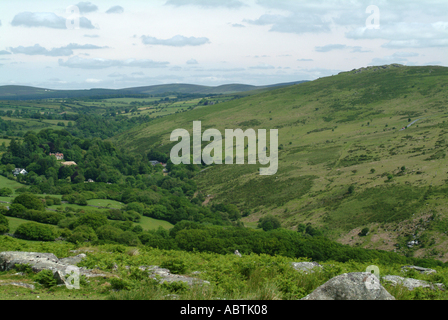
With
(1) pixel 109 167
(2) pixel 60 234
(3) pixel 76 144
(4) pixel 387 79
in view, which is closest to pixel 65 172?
(1) pixel 109 167

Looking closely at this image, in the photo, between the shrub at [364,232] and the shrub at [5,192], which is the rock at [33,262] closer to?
the shrub at [364,232]

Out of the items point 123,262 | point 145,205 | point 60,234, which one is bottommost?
point 145,205

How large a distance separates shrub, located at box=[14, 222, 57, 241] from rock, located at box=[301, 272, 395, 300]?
42.4 m

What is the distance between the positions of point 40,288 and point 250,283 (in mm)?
7064

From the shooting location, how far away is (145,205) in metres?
101

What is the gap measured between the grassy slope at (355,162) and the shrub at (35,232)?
49034 mm

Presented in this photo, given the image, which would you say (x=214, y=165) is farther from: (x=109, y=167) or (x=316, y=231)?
(x=316, y=231)

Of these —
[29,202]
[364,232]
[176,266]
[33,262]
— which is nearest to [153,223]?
[29,202]

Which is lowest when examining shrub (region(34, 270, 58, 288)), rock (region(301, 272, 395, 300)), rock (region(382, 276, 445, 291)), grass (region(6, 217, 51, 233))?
grass (region(6, 217, 51, 233))

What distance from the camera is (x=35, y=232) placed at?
44406mm

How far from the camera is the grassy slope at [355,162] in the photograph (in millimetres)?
68706

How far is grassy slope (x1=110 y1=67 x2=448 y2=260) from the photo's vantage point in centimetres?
6871

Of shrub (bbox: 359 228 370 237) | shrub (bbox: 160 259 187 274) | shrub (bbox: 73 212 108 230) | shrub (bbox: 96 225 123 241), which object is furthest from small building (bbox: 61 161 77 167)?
shrub (bbox: 160 259 187 274)

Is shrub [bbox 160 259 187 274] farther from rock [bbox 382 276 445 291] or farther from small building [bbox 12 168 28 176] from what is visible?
small building [bbox 12 168 28 176]
